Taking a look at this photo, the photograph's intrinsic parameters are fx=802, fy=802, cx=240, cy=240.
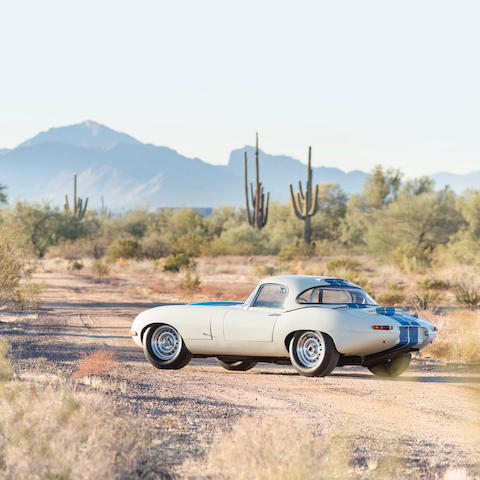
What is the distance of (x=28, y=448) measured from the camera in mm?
6121

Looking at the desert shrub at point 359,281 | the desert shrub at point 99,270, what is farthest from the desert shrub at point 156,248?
the desert shrub at point 359,281

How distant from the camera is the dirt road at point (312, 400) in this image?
7.57 m

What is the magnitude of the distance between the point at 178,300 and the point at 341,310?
17.7m

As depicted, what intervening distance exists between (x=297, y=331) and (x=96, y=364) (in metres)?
3.27

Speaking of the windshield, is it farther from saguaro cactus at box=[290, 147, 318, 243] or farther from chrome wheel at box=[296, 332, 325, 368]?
saguaro cactus at box=[290, 147, 318, 243]

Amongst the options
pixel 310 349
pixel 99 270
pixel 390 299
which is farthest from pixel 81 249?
pixel 310 349

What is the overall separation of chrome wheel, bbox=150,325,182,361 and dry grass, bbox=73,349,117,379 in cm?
76

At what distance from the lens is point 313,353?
1027 centimetres

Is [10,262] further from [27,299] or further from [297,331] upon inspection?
[297,331]

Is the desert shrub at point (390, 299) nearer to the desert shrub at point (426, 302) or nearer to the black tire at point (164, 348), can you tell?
the desert shrub at point (426, 302)

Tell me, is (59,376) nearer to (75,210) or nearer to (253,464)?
(253,464)

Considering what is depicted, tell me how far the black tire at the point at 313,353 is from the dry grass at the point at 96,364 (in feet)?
9.13

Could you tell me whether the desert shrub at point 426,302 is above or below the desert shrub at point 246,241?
below

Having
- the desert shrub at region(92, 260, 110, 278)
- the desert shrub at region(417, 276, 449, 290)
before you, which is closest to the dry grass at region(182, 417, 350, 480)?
the desert shrub at region(417, 276, 449, 290)
